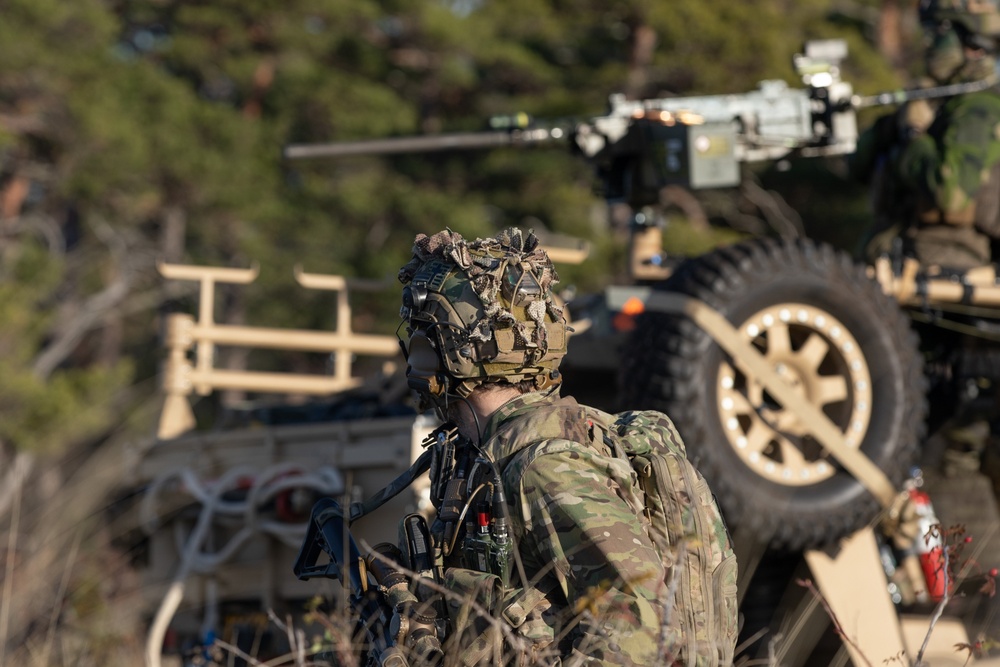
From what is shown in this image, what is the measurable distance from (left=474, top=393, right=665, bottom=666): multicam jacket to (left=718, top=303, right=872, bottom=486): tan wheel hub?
2.16 metres

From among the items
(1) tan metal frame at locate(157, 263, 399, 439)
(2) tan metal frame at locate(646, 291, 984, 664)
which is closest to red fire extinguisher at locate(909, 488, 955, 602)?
(2) tan metal frame at locate(646, 291, 984, 664)

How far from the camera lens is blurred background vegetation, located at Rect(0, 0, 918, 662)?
675 inches

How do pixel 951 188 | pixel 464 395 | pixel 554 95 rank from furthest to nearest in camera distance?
pixel 554 95 < pixel 951 188 < pixel 464 395

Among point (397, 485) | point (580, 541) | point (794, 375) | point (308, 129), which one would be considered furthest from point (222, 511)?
point (308, 129)

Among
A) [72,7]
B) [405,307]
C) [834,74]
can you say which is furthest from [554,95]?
[405,307]

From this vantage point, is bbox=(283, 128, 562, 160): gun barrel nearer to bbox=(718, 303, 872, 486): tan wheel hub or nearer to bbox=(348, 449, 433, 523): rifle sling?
bbox=(718, 303, 872, 486): tan wheel hub

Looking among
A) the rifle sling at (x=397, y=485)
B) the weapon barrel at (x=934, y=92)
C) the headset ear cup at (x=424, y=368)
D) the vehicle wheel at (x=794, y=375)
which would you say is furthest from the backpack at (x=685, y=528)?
the weapon barrel at (x=934, y=92)

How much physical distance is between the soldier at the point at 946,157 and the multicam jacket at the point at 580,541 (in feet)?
10.7

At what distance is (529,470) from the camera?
2701mm

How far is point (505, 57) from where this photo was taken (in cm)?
1844

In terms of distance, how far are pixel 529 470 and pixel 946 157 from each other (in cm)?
370

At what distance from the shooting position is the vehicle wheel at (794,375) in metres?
4.75

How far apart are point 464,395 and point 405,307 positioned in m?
0.24

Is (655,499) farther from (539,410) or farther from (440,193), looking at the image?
(440,193)
